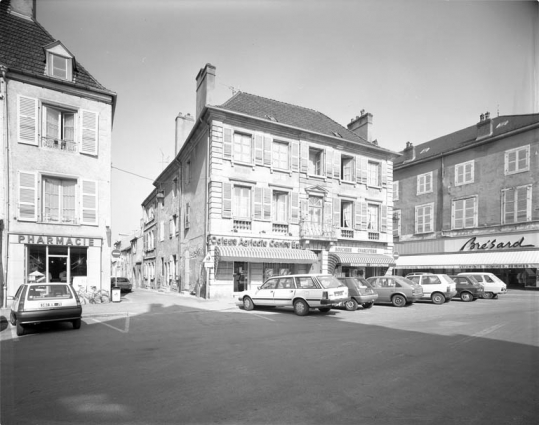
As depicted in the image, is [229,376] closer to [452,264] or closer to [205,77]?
[205,77]

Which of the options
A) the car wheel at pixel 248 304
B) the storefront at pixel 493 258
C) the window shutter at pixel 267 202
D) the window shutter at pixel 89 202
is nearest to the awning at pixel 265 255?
the window shutter at pixel 267 202

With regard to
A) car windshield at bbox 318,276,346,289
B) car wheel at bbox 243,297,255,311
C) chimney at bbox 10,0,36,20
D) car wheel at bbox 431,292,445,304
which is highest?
chimney at bbox 10,0,36,20

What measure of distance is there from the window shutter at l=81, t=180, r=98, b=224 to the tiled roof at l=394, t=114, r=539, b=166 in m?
28.1

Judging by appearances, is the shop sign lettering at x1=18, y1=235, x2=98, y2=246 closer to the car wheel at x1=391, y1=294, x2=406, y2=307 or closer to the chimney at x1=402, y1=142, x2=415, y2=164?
the car wheel at x1=391, y1=294, x2=406, y2=307

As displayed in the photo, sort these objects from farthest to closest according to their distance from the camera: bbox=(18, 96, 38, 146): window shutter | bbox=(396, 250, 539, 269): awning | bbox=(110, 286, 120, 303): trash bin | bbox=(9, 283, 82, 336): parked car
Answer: bbox=(396, 250, 539, 269): awning < bbox=(110, 286, 120, 303): trash bin < bbox=(18, 96, 38, 146): window shutter < bbox=(9, 283, 82, 336): parked car

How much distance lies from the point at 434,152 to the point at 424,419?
119ft

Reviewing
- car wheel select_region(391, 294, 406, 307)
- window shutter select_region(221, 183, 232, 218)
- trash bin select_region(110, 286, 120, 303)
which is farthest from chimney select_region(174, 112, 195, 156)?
car wheel select_region(391, 294, 406, 307)

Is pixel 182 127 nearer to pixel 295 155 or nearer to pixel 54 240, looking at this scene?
pixel 295 155

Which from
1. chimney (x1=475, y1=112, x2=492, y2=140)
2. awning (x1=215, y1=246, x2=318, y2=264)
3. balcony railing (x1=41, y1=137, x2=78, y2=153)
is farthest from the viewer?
chimney (x1=475, y1=112, x2=492, y2=140)

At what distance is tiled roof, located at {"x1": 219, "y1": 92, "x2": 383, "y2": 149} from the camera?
2272 centimetres

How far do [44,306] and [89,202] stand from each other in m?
8.19

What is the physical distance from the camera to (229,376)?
560 cm

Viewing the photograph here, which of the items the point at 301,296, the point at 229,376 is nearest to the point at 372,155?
the point at 301,296

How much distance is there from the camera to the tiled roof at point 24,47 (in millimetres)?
16047
